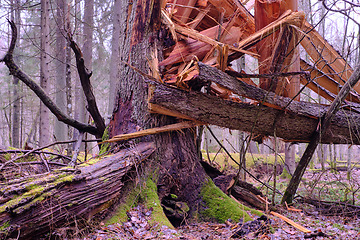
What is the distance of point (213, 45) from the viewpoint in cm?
360

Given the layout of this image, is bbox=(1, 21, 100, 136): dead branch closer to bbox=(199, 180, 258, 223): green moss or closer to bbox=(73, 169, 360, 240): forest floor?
bbox=(73, 169, 360, 240): forest floor

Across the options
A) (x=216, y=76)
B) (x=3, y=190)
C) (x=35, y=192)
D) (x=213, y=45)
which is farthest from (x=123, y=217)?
(x=213, y=45)

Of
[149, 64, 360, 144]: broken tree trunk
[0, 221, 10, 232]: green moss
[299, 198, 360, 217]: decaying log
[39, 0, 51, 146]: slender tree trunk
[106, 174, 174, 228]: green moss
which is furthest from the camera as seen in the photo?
[39, 0, 51, 146]: slender tree trunk

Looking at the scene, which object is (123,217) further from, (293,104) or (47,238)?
(293,104)

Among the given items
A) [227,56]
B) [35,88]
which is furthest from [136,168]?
[35,88]

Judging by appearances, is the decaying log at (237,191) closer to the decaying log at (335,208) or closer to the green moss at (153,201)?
the decaying log at (335,208)

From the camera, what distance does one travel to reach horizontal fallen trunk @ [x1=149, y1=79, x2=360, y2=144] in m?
3.26

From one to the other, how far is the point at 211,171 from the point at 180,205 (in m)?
1.41

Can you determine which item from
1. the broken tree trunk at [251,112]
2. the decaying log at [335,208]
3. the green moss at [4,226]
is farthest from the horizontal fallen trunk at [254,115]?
the green moss at [4,226]

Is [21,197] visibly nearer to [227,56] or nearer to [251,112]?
[227,56]

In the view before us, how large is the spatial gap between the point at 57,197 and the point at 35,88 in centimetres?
207

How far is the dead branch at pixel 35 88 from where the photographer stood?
10.1 feet

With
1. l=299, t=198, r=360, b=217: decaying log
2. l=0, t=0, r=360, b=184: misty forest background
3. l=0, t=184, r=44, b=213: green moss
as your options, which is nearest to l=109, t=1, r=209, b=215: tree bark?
l=0, t=0, r=360, b=184: misty forest background

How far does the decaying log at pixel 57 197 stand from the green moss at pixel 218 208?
130cm
